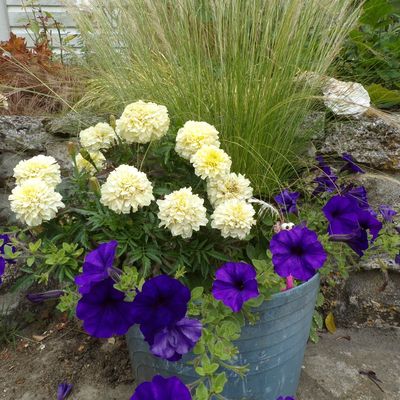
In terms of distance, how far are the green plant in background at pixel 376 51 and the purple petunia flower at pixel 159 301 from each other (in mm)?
1838

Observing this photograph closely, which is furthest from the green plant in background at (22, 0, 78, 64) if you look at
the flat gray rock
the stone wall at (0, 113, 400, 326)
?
the flat gray rock

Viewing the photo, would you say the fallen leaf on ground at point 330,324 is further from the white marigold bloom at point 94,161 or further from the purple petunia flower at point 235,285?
the white marigold bloom at point 94,161

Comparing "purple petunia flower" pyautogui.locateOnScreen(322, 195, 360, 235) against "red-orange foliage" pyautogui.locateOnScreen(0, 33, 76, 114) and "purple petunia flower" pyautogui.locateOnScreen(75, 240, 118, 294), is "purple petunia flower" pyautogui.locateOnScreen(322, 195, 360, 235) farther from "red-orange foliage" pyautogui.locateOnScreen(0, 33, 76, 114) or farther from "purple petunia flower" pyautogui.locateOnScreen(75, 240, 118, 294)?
"red-orange foliage" pyautogui.locateOnScreen(0, 33, 76, 114)

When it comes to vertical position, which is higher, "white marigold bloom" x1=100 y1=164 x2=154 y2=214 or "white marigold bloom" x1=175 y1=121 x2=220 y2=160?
"white marigold bloom" x1=175 y1=121 x2=220 y2=160

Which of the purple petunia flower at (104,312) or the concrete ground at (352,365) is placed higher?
the purple petunia flower at (104,312)

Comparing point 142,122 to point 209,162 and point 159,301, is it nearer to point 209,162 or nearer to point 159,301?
point 209,162

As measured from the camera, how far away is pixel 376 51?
8.16 feet

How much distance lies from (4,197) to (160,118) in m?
1.42

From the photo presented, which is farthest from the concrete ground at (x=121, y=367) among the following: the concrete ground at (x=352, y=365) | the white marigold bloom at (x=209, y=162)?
the white marigold bloom at (x=209, y=162)

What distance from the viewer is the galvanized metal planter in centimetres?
130

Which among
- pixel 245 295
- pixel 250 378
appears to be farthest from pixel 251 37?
pixel 250 378

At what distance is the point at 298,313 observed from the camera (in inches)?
54.6

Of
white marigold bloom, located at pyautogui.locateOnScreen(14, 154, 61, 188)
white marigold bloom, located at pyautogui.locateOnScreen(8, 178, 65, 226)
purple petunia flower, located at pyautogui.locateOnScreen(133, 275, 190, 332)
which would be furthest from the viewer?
white marigold bloom, located at pyautogui.locateOnScreen(14, 154, 61, 188)

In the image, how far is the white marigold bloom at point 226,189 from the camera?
1.31m
